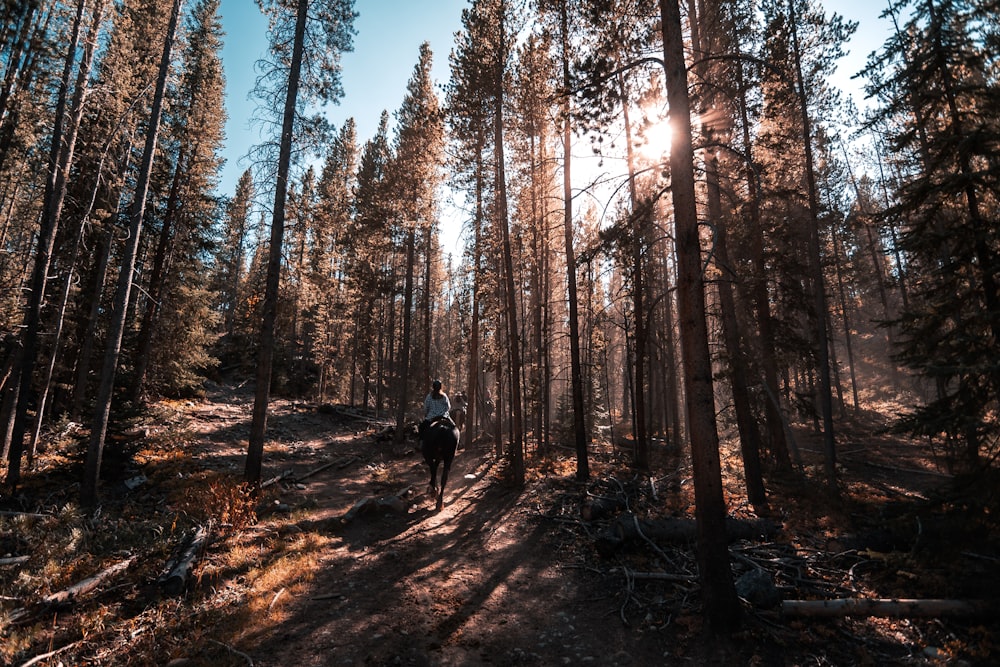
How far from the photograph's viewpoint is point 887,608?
533 cm

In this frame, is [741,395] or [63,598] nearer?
[63,598]

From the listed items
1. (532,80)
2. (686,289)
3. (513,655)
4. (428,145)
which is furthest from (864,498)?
(428,145)

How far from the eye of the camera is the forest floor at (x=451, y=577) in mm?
4574

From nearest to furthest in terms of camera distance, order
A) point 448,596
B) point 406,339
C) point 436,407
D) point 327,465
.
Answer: point 448,596 < point 436,407 < point 327,465 < point 406,339

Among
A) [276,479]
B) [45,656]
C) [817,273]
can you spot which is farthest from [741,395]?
[45,656]

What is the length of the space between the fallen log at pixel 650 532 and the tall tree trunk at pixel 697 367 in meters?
1.96

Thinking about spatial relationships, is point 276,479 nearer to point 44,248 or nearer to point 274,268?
point 274,268

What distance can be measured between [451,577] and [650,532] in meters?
3.49

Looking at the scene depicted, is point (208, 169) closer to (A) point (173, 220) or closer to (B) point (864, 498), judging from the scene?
(A) point (173, 220)

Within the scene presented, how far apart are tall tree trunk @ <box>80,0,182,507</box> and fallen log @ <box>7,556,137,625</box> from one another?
5.56 m

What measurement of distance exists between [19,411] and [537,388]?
17436mm

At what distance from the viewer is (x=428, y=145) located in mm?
20312

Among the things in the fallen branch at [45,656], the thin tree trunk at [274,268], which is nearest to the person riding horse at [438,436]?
the thin tree trunk at [274,268]

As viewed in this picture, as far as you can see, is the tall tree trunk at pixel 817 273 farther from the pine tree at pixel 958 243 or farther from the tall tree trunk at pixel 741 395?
the pine tree at pixel 958 243
